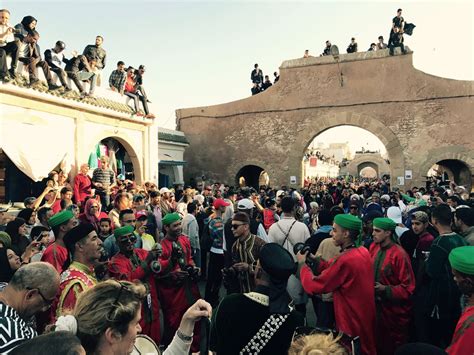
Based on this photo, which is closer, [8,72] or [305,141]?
[8,72]

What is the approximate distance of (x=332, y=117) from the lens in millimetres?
19531

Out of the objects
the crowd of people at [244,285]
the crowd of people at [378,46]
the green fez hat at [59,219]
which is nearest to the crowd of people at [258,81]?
the crowd of people at [378,46]

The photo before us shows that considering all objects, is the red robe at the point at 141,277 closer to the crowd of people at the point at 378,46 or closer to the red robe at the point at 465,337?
the red robe at the point at 465,337

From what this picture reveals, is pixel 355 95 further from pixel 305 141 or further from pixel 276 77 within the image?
pixel 276 77

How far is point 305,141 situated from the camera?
20.0m

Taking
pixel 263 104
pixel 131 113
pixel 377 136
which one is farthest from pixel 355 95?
pixel 131 113

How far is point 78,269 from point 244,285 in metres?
2.01

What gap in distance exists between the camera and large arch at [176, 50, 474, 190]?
17797 mm

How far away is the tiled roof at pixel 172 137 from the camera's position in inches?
727

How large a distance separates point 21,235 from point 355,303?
14.3 ft

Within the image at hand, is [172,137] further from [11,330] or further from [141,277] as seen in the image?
[11,330]

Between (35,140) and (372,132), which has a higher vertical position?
(372,132)

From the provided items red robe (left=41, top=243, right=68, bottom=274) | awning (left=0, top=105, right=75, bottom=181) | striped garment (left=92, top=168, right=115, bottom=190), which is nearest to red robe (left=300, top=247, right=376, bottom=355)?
red robe (left=41, top=243, right=68, bottom=274)

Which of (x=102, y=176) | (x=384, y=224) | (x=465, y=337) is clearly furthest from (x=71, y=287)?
(x=102, y=176)
